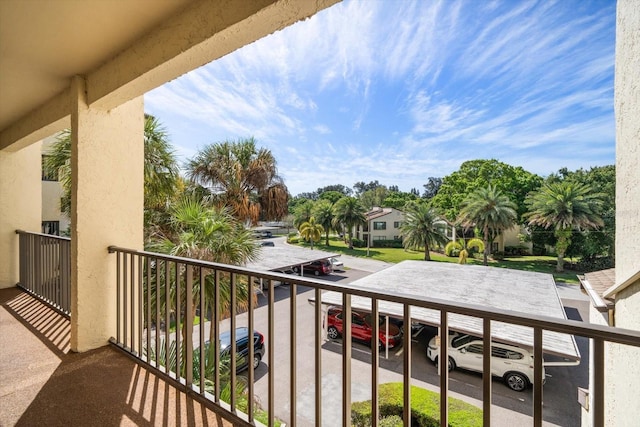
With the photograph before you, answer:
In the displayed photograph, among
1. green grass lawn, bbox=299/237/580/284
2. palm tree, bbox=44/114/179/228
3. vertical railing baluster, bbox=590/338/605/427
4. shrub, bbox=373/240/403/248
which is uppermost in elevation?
palm tree, bbox=44/114/179/228

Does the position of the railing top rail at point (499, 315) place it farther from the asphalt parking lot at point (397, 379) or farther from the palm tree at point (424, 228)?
the palm tree at point (424, 228)

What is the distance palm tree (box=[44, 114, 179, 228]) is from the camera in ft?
19.9

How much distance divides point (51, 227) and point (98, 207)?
33.0 feet

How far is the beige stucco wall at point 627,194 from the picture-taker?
63.9 inches

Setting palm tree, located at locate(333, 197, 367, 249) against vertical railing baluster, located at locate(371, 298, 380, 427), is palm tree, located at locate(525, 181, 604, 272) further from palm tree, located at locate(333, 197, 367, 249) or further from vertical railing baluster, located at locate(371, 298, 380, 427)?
vertical railing baluster, located at locate(371, 298, 380, 427)

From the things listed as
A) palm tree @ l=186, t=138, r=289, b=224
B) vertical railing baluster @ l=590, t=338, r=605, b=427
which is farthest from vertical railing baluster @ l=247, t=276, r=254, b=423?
palm tree @ l=186, t=138, r=289, b=224

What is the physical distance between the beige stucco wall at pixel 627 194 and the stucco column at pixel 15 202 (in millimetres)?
6521

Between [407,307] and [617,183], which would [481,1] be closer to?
[617,183]

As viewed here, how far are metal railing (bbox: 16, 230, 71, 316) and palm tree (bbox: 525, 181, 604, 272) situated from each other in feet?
65.5

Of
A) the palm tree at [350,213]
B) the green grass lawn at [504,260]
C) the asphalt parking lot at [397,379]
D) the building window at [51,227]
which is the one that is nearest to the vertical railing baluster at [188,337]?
the asphalt parking lot at [397,379]

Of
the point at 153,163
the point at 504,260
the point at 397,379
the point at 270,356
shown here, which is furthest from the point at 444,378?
the point at 504,260

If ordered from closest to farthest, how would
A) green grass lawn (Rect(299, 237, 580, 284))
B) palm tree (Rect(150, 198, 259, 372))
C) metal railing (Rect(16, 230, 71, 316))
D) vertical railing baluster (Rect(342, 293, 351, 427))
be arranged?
vertical railing baluster (Rect(342, 293, 351, 427)) < metal railing (Rect(16, 230, 71, 316)) < palm tree (Rect(150, 198, 259, 372)) < green grass lawn (Rect(299, 237, 580, 284))

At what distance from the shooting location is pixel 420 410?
417cm

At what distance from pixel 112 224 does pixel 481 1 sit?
1648 cm
